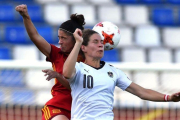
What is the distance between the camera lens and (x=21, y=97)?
899 cm

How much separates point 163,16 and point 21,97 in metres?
5.83

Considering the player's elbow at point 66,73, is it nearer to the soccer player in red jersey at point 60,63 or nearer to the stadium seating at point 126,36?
the soccer player in red jersey at point 60,63

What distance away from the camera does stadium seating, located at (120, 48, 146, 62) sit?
12.4 metres

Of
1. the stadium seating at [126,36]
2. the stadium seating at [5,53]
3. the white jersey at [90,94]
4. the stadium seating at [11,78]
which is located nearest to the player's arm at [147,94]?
the white jersey at [90,94]

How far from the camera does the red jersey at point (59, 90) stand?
5262 millimetres

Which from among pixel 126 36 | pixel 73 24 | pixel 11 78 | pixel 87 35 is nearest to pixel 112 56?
pixel 126 36

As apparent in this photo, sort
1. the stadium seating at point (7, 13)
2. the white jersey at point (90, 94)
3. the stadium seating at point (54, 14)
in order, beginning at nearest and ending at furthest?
the white jersey at point (90, 94)
the stadium seating at point (7, 13)
the stadium seating at point (54, 14)

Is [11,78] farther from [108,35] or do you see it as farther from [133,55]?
[133,55]

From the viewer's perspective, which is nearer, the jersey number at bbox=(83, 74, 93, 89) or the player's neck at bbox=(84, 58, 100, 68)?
the jersey number at bbox=(83, 74, 93, 89)

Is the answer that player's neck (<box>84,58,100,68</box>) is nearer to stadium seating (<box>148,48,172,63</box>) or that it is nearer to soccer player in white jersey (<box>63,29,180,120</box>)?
soccer player in white jersey (<box>63,29,180,120</box>)

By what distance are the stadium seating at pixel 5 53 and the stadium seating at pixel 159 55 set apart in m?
3.43

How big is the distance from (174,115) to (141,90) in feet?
17.0

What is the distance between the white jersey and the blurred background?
383cm

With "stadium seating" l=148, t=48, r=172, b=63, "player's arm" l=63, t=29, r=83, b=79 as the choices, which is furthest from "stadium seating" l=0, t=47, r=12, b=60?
"player's arm" l=63, t=29, r=83, b=79
